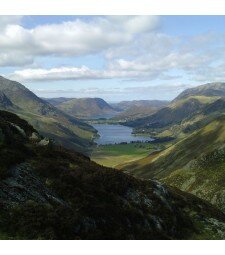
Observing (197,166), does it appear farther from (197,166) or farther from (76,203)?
(76,203)

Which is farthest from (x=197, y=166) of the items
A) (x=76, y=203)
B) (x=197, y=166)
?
(x=76, y=203)

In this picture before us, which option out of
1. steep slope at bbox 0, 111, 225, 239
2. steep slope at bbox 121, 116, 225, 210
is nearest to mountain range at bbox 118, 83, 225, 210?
steep slope at bbox 121, 116, 225, 210

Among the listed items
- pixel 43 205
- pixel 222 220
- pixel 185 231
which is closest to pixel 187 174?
pixel 222 220

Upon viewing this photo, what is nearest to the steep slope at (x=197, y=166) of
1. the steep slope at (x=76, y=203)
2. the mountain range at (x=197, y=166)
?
the mountain range at (x=197, y=166)

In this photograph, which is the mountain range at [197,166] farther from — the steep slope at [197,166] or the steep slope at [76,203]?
the steep slope at [76,203]

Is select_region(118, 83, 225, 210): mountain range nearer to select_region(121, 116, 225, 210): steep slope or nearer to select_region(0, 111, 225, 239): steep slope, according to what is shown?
select_region(121, 116, 225, 210): steep slope

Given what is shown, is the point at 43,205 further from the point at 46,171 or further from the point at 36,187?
the point at 46,171
